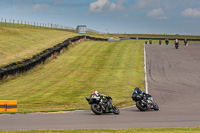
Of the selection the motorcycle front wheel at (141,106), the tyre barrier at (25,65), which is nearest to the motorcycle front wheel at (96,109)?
the motorcycle front wheel at (141,106)

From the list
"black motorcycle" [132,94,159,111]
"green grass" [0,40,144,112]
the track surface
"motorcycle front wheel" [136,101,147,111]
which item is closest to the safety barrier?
"green grass" [0,40,144,112]

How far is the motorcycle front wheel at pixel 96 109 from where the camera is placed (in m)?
14.3

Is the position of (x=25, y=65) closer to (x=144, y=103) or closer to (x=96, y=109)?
(x=144, y=103)

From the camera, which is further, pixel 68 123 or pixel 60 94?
pixel 60 94

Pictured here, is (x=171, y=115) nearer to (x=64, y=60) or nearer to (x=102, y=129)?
(x=102, y=129)

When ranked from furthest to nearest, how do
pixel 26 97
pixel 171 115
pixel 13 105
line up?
Answer: pixel 26 97 < pixel 13 105 < pixel 171 115

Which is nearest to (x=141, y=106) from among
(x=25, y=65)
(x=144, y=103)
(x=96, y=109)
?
(x=144, y=103)

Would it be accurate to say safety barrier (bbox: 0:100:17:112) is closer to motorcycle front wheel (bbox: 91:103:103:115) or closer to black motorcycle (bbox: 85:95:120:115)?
black motorcycle (bbox: 85:95:120:115)

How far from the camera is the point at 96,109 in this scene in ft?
47.1

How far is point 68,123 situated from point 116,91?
1319 cm

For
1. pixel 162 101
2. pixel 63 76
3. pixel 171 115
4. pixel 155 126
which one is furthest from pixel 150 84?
pixel 155 126

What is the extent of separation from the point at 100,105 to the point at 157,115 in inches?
100

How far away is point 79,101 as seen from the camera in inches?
813

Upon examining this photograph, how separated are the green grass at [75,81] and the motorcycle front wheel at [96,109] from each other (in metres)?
3.07
